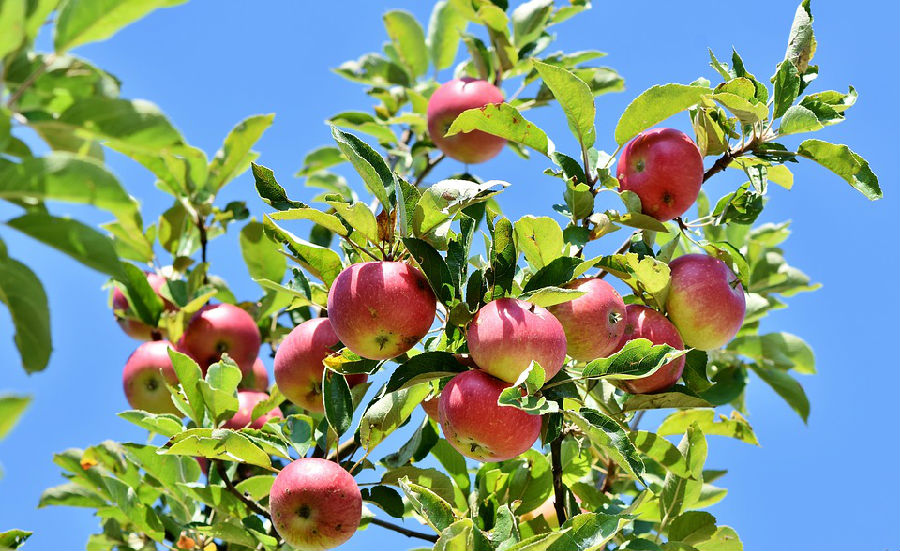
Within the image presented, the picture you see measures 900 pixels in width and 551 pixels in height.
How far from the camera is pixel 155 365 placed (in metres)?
2.87

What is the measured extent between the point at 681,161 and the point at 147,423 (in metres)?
1.50

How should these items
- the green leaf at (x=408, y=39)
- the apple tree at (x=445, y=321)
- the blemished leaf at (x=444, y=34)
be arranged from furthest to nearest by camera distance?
the blemished leaf at (x=444, y=34) → the green leaf at (x=408, y=39) → the apple tree at (x=445, y=321)

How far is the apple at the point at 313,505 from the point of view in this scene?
6.55ft

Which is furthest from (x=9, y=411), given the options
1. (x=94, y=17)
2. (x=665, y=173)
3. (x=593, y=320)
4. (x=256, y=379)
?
(x=256, y=379)

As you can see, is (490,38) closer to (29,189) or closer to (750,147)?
(750,147)

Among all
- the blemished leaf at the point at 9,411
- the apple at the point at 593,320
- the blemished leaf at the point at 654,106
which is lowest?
the blemished leaf at the point at 9,411

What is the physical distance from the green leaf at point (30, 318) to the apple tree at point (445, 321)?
3.7 inches

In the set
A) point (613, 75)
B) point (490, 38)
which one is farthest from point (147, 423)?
point (613, 75)

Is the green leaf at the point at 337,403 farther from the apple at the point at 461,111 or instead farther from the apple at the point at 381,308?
the apple at the point at 461,111

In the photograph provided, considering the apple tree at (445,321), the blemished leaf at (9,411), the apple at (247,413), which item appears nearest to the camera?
the blemished leaf at (9,411)

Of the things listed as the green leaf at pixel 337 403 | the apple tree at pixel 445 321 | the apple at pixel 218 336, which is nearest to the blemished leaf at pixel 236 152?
the apple tree at pixel 445 321

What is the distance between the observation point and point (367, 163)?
1.88 metres

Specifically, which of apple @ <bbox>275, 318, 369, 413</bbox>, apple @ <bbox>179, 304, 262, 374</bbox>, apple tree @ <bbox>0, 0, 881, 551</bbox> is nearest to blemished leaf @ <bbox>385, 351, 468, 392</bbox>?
apple tree @ <bbox>0, 0, 881, 551</bbox>

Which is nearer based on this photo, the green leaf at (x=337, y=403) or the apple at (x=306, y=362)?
the green leaf at (x=337, y=403)
